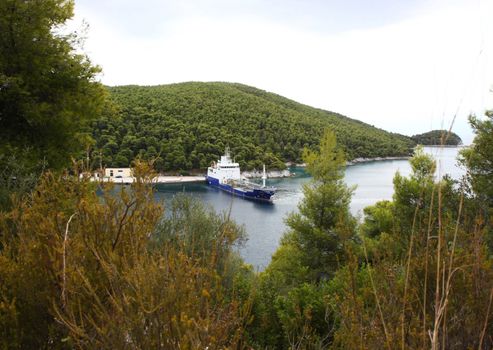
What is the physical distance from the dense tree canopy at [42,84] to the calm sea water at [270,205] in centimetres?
556

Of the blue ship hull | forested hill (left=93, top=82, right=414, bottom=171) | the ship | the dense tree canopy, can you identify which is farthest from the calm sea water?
the dense tree canopy

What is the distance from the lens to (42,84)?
7.09 meters

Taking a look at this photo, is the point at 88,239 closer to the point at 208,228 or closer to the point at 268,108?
the point at 208,228

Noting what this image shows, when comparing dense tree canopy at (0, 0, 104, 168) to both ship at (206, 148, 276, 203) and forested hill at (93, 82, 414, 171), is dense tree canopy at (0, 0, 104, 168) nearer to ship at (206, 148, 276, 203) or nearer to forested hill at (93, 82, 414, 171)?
ship at (206, 148, 276, 203)

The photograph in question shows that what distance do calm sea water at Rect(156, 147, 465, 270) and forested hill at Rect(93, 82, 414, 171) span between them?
15.9ft

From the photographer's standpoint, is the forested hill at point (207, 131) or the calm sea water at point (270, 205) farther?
the forested hill at point (207, 131)

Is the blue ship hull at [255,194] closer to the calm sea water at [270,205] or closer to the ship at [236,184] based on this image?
the ship at [236,184]

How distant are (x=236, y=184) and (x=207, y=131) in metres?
24.7

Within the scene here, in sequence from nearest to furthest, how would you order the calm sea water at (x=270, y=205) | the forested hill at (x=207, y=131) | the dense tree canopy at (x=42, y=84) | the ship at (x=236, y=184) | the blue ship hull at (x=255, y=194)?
the dense tree canopy at (x=42, y=84) → the calm sea water at (x=270, y=205) → the blue ship hull at (x=255, y=194) → the ship at (x=236, y=184) → the forested hill at (x=207, y=131)

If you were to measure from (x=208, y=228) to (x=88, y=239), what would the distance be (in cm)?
1050

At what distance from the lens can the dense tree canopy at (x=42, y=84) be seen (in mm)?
6629

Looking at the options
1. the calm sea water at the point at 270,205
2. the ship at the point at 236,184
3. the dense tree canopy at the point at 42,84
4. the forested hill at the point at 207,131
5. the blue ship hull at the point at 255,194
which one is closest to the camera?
the dense tree canopy at the point at 42,84

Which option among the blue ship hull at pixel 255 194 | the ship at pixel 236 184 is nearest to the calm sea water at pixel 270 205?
the blue ship hull at pixel 255 194

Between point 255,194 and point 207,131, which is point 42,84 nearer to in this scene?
point 255,194
